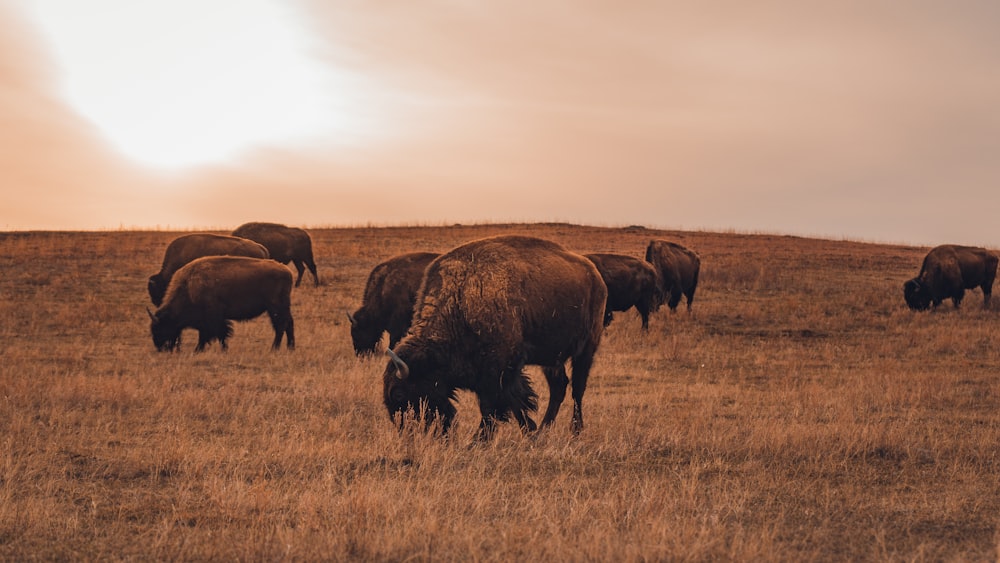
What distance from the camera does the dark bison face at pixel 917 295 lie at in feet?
74.3

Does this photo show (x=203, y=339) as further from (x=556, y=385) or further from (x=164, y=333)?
(x=556, y=385)

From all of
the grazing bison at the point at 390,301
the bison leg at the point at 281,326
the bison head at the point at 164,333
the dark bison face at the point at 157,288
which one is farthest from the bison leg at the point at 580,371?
the dark bison face at the point at 157,288

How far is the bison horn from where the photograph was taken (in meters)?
7.10

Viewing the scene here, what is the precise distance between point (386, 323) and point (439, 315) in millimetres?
6711

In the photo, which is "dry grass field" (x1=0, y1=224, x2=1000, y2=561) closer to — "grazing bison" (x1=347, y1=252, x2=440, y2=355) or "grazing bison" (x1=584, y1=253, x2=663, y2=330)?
"grazing bison" (x1=347, y1=252, x2=440, y2=355)

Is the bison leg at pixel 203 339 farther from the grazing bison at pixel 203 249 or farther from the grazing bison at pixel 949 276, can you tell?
the grazing bison at pixel 949 276

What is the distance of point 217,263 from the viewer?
16125mm

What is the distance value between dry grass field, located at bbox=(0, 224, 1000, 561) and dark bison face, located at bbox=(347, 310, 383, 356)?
39cm

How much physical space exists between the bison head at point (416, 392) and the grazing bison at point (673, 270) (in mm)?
15136

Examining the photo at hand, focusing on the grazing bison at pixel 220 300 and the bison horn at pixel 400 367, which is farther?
the grazing bison at pixel 220 300

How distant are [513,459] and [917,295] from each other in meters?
19.3

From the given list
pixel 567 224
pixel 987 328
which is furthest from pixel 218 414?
pixel 567 224

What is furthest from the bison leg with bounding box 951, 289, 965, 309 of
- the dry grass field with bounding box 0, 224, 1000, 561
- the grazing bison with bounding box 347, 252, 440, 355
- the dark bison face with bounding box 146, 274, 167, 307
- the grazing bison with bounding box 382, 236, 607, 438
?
the dark bison face with bounding box 146, 274, 167, 307

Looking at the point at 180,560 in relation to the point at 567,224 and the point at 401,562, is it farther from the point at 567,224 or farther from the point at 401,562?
the point at 567,224
